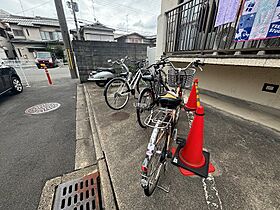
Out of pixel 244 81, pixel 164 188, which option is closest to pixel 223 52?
pixel 244 81

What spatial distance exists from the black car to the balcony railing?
5.99 metres

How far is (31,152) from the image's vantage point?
2115 millimetres

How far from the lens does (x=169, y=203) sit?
123 centimetres

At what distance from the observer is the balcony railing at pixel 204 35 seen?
8.36ft

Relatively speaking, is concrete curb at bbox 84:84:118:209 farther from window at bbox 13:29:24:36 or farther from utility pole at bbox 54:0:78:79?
window at bbox 13:29:24:36

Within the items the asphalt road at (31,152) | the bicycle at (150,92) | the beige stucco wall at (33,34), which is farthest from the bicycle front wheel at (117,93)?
the beige stucco wall at (33,34)

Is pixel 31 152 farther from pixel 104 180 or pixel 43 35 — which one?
pixel 43 35

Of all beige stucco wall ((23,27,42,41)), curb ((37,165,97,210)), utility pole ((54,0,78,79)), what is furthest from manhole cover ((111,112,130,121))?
beige stucco wall ((23,27,42,41))

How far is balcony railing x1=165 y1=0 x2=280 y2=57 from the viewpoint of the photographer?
2.55 meters

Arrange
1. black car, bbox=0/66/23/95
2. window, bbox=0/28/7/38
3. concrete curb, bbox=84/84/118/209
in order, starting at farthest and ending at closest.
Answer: window, bbox=0/28/7/38 → black car, bbox=0/66/23/95 → concrete curb, bbox=84/84/118/209

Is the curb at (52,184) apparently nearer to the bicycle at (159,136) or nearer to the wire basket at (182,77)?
the bicycle at (159,136)

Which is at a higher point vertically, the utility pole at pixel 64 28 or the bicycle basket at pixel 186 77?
the utility pole at pixel 64 28

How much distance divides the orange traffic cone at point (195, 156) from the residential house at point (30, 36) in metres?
26.9

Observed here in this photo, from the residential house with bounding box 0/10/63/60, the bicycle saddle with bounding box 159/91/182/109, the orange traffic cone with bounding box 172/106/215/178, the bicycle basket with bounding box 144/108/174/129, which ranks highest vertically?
the residential house with bounding box 0/10/63/60
